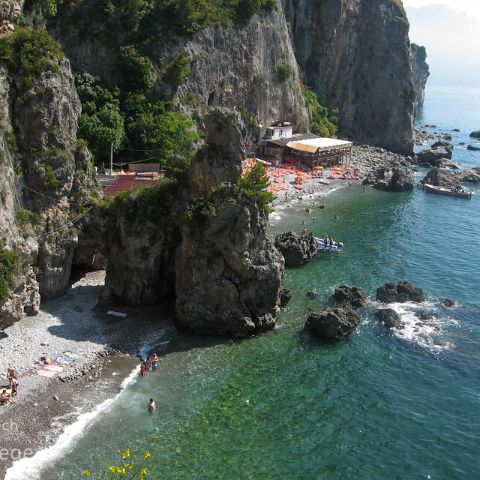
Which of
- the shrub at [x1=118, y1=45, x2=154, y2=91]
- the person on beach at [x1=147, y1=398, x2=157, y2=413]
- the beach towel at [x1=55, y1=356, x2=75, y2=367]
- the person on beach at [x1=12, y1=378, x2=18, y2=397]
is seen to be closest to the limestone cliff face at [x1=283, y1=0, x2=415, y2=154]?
the shrub at [x1=118, y1=45, x2=154, y2=91]

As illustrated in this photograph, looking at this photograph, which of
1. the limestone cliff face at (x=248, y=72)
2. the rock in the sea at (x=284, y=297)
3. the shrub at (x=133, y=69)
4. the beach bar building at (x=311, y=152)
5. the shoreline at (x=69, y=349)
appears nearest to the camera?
the shoreline at (x=69, y=349)

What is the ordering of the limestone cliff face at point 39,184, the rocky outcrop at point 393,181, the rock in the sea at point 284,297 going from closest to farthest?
the limestone cliff face at point 39,184
the rock in the sea at point 284,297
the rocky outcrop at point 393,181

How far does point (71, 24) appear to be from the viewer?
266 feet

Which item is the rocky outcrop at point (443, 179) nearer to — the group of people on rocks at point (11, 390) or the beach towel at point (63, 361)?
the beach towel at point (63, 361)

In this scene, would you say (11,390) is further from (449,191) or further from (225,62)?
(449,191)

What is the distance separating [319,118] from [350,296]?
84924 mm

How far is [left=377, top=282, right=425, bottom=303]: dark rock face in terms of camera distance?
5447 cm

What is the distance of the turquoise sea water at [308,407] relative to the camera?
32.2 metres

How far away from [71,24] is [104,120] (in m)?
19.8

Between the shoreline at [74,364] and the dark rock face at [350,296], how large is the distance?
16995 mm

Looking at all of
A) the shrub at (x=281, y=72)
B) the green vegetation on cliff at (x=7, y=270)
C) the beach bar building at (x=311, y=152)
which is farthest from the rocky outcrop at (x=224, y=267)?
the shrub at (x=281, y=72)

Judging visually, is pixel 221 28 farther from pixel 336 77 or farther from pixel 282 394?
pixel 282 394

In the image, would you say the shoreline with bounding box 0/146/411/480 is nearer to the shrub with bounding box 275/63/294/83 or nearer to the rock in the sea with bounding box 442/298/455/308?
the rock in the sea with bounding box 442/298/455/308

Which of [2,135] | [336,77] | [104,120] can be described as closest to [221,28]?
[104,120]
